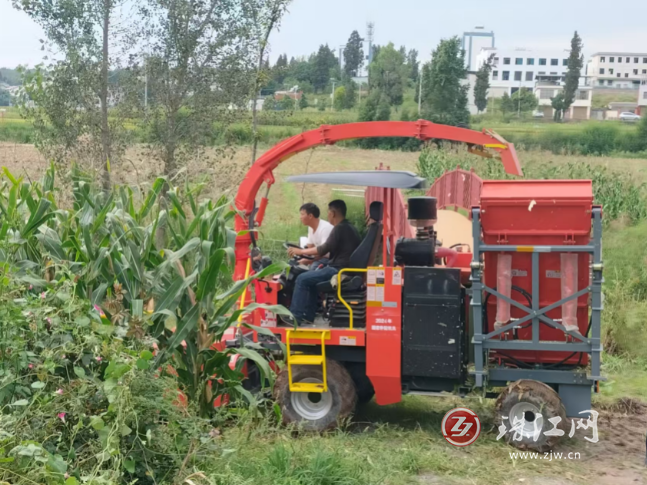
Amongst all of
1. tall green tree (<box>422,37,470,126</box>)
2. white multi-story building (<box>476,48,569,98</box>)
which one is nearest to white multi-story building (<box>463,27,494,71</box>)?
white multi-story building (<box>476,48,569,98</box>)

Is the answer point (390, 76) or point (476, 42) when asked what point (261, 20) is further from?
point (476, 42)

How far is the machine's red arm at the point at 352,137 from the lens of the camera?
294 inches

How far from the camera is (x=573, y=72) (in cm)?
7069

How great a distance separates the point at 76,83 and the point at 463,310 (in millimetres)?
9108

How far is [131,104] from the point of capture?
46.1 ft

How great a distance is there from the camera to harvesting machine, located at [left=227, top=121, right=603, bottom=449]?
22.3ft

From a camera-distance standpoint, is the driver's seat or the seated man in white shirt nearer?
the driver's seat

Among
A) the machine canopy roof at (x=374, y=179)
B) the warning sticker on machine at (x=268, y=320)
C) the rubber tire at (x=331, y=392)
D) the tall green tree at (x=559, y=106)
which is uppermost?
the tall green tree at (x=559, y=106)

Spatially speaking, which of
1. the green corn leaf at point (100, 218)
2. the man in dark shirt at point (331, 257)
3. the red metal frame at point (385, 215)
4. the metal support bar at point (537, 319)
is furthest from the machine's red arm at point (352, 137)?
the green corn leaf at point (100, 218)

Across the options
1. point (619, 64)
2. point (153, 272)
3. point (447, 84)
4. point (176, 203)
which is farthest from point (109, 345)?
point (619, 64)

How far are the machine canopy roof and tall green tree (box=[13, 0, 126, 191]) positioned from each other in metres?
6.87

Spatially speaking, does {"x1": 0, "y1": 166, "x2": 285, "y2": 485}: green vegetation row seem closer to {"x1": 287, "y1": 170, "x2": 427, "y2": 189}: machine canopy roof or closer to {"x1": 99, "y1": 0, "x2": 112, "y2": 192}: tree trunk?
{"x1": 287, "y1": 170, "x2": 427, "y2": 189}: machine canopy roof

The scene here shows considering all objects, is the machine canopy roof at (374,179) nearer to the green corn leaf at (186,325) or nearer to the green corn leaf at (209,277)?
the green corn leaf at (209,277)

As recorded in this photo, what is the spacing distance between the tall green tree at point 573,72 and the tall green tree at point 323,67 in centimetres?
2156
